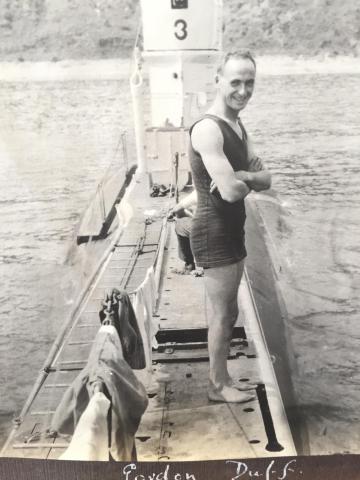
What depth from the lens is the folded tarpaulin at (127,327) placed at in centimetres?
159

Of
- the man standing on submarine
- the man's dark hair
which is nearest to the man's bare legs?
the man standing on submarine

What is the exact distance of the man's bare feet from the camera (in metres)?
1.72

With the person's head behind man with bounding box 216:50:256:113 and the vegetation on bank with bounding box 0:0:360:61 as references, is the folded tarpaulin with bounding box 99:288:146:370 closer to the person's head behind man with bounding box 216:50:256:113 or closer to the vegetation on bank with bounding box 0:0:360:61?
the person's head behind man with bounding box 216:50:256:113

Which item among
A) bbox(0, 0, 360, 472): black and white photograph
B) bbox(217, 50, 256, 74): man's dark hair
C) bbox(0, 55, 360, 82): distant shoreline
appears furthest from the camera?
bbox(0, 55, 360, 82): distant shoreline

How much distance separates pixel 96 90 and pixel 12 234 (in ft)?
1.91

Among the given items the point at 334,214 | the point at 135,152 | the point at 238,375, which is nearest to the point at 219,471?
the point at 238,375

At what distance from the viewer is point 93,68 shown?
1.71 metres

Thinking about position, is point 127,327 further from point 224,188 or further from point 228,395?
point 224,188

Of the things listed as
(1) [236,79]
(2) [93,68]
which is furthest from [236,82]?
(2) [93,68]

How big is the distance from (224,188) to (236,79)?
0.32 meters

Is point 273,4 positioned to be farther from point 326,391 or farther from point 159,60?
point 326,391

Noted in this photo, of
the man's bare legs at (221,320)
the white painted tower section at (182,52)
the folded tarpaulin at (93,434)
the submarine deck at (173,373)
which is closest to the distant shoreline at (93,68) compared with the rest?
the white painted tower section at (182,52)

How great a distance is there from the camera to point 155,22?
1615mm

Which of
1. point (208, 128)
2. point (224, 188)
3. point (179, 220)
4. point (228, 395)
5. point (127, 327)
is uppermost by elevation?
point (208, 128)
